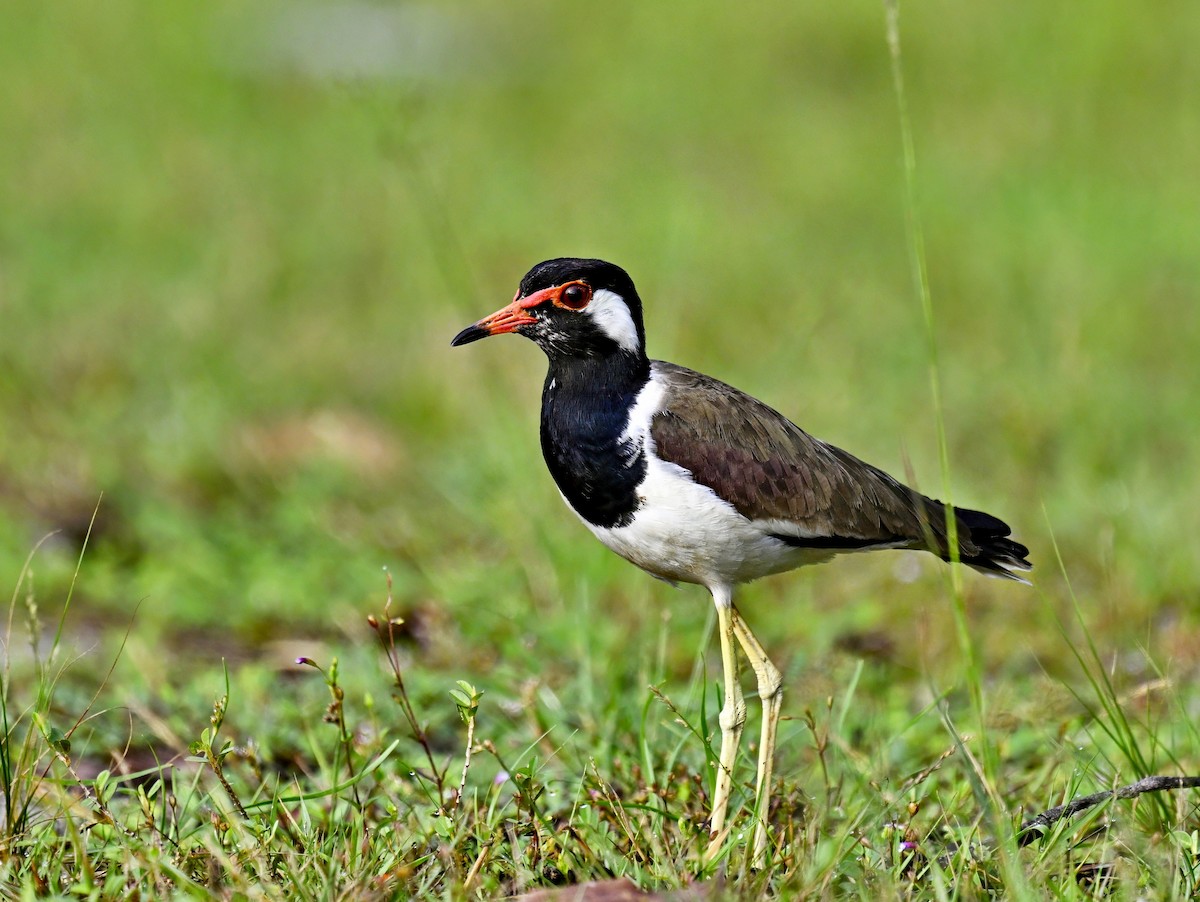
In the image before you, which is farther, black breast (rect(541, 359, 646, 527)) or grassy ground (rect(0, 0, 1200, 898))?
black breast (rect(541, 359, 646, 527))

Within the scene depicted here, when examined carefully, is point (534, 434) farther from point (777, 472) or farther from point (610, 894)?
point (610, 894)

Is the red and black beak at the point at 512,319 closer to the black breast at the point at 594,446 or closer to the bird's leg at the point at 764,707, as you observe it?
the black breast at the point at 594,446

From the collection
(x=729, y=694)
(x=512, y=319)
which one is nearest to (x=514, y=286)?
(x=512, y=319)

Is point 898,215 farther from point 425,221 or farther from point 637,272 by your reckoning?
point 425,221

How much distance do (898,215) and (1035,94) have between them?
2.33 meters

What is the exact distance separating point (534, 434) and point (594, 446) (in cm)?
232

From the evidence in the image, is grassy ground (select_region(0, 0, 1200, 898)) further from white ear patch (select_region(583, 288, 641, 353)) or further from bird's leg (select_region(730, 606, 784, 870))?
white ear patch (select_region(583, 288, 641, 353))

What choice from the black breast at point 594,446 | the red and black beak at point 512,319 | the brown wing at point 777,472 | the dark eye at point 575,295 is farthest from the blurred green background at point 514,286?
the dark eye at point 575,295

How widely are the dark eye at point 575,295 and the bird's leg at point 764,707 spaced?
769 mm

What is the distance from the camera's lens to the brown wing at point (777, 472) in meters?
3.11

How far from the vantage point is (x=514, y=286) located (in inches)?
306

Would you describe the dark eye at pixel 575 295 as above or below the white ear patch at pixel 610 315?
above

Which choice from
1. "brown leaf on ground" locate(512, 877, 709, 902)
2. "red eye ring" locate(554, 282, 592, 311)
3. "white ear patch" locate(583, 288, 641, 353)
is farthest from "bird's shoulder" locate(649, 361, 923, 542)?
"brown leaf on ground" locate(512, 877, 709, 902)

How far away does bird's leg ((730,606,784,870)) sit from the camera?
291 centimetres
